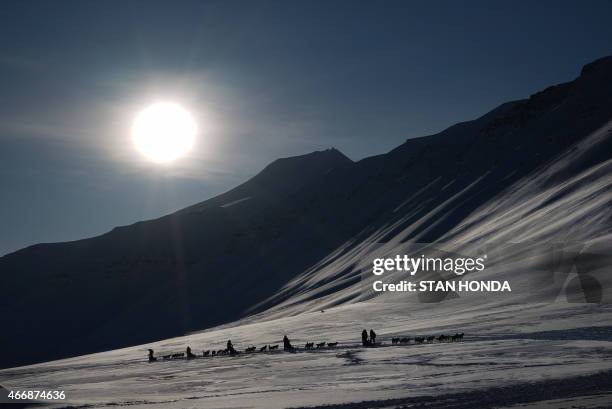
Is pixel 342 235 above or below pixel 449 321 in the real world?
above

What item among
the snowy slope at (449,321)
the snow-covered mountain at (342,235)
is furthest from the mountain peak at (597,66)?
the snowy slope at (449,321)

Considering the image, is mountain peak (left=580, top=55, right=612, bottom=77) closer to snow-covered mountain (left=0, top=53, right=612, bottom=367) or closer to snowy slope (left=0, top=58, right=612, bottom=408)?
snow-covered mountain (left=0, top=53, right=612, bottom=367)

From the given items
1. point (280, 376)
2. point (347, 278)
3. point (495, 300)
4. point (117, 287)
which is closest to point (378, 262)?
point (347, 278)

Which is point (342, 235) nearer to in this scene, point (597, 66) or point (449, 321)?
point (597, 66)

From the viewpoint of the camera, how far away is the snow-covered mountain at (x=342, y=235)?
86250 millimetres

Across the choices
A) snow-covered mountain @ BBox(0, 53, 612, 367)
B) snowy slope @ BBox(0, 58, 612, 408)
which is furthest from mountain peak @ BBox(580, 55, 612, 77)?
snowy slope @ BBox(0, 58, 612, 408)

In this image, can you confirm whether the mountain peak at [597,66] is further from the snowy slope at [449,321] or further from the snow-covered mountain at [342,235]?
the snowy slope at [449,321]

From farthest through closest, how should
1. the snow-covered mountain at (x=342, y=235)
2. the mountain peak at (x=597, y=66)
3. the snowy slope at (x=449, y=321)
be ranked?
the mountain peak at (x=597, y=66), the snow-covered mountain at (x=342, y=235), the snowy slope at (x=449, y=321)

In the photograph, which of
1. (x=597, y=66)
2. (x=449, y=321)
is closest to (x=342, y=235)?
(x=597, y=66)

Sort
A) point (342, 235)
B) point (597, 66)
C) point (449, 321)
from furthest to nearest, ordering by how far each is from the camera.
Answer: point (597, 66) < point (342, 235) < point (449, 321)

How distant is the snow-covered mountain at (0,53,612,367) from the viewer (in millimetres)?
86250

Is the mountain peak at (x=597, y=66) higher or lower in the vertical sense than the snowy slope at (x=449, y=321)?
higher

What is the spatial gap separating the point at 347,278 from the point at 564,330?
6867 centimetres

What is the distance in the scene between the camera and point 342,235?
16112cm
